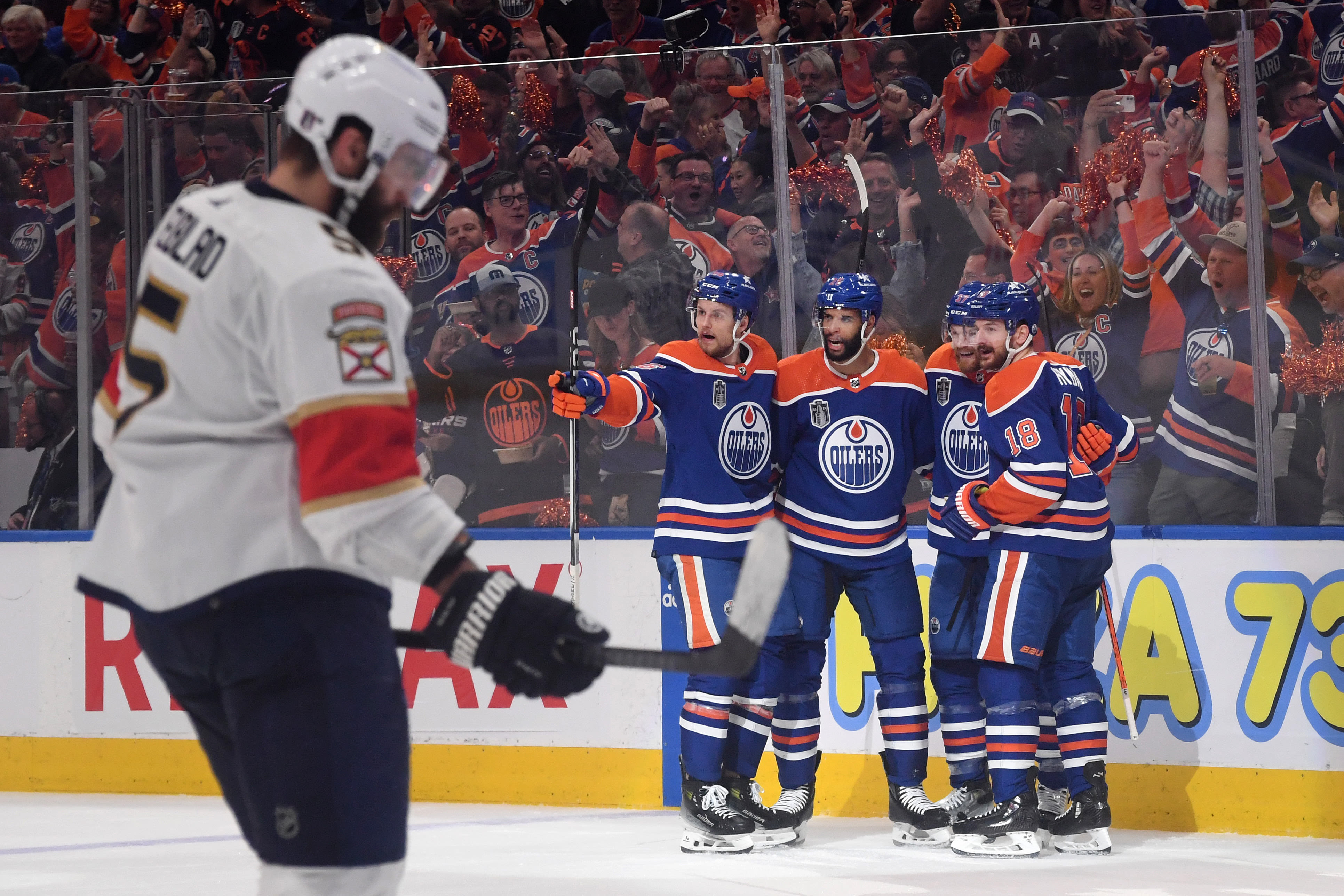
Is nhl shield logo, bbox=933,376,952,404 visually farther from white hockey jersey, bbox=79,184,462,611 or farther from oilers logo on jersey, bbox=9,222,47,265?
oilers logo on jersey, bbox=9,222,47,265

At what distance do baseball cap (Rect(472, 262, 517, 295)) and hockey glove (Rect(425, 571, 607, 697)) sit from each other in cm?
390

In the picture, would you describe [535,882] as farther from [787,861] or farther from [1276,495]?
[1276,495]

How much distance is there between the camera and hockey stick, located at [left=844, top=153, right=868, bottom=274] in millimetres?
5078

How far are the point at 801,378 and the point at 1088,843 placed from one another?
5.02 ft

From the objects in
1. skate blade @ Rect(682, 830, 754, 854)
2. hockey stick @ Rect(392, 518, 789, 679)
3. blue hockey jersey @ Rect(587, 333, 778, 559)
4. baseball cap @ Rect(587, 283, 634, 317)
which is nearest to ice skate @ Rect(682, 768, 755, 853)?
skate blade @ Rect(682, 830, 754, 854)

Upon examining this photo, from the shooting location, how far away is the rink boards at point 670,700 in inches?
170

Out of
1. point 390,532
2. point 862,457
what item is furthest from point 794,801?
point 390,532

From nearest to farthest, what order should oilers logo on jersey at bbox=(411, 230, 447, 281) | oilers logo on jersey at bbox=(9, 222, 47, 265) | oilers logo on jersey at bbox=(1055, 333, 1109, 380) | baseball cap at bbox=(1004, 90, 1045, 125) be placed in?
oilers logo on jersey at bbox=(1055, 333, 1109, 380) → baseball cap at bbox=(1004, 90, 1045, 125) → oilers logo on jersey at bbox=(411, 230, 447, 281) → oilers logo on jersey at bbox=(9, 222, 47, 265)

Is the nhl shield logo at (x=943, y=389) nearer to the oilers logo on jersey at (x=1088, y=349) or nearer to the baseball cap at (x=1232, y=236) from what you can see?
the oilers logo on jersey at (x=1088, y=349)

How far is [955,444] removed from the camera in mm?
4371

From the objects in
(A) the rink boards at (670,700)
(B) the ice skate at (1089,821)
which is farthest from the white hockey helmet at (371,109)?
(B) the ice skate at (1089,821)

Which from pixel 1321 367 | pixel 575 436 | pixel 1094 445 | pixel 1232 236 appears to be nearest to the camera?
pixel 1094 445

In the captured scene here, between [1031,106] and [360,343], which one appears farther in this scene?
[1031,106]

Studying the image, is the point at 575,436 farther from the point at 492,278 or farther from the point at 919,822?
the point at 919,822
